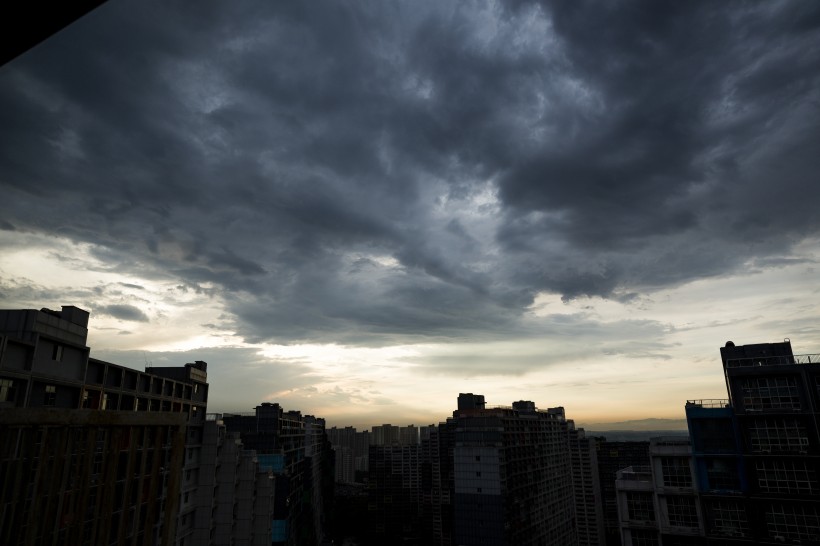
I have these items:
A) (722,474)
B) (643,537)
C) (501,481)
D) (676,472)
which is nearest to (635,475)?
(676,472)

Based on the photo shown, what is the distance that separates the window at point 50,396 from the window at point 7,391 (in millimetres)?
3520

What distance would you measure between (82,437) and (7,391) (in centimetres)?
3166

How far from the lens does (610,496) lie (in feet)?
470

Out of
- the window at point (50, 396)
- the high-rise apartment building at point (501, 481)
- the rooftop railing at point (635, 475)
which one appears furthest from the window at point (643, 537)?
the window at point (50, 396)

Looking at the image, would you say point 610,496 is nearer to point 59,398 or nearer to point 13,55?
point 59,398

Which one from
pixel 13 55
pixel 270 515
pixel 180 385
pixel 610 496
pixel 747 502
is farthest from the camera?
pixel 610 496

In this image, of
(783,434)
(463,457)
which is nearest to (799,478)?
(783,434)

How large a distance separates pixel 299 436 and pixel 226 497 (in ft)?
177

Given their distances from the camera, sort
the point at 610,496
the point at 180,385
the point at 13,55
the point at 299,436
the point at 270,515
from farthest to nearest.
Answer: the point at 610,496
the point at 299,436
the point at 270,515
the point at 180,385
the point at 13,55

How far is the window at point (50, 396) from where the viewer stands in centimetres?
3381

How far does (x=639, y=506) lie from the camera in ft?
135

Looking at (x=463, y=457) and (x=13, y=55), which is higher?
(x=13, y=55)

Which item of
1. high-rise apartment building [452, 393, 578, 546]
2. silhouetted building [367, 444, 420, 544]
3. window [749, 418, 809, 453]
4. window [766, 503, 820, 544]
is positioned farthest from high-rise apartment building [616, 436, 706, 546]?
silhouetted building [367, 444, 420, 544]

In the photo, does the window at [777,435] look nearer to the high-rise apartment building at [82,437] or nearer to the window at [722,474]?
the window at [722,474]
